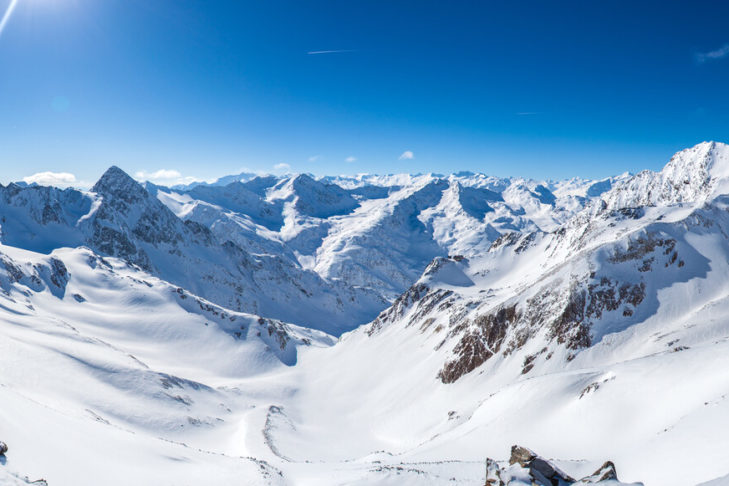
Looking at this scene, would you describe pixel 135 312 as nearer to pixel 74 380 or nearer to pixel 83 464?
pixel 74 380

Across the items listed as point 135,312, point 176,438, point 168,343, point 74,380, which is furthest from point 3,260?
point 176,438

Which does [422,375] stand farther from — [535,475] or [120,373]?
[535,475]

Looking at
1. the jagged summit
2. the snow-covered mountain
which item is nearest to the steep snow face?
the snow-covered mountain

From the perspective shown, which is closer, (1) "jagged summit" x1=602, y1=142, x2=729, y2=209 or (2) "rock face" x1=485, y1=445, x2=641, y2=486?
(2) "rock face" x1=485, y1=445, x2=641, y2=486

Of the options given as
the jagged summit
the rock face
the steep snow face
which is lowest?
the steep snow face

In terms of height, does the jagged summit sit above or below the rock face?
above

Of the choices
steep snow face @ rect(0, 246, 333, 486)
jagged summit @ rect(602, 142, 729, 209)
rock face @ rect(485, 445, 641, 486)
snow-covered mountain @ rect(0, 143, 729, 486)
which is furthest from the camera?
jagged summit @ rect(602, 142, 729, 209)

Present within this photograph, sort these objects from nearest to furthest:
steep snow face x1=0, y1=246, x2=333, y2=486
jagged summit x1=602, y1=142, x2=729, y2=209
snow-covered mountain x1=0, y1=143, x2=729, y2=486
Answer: steep snow face x1=0, y1=246, x2=333, y2=486
snow-covered mountain x1=0, y1=143, x2=729, y2=486
jagged summit x1=602, y1=142, x2=729, y2=209

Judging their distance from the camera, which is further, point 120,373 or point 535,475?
point 120,373

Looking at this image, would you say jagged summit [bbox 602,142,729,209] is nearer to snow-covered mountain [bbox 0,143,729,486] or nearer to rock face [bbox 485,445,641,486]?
snow-covered mountain [bbox 0,143,729,486]

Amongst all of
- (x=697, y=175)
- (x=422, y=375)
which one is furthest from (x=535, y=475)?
(x=697, y=175)

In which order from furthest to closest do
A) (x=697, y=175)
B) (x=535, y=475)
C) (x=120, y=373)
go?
(x=697, y=175) → (x=120, y=373) → (x=535, y=475)
